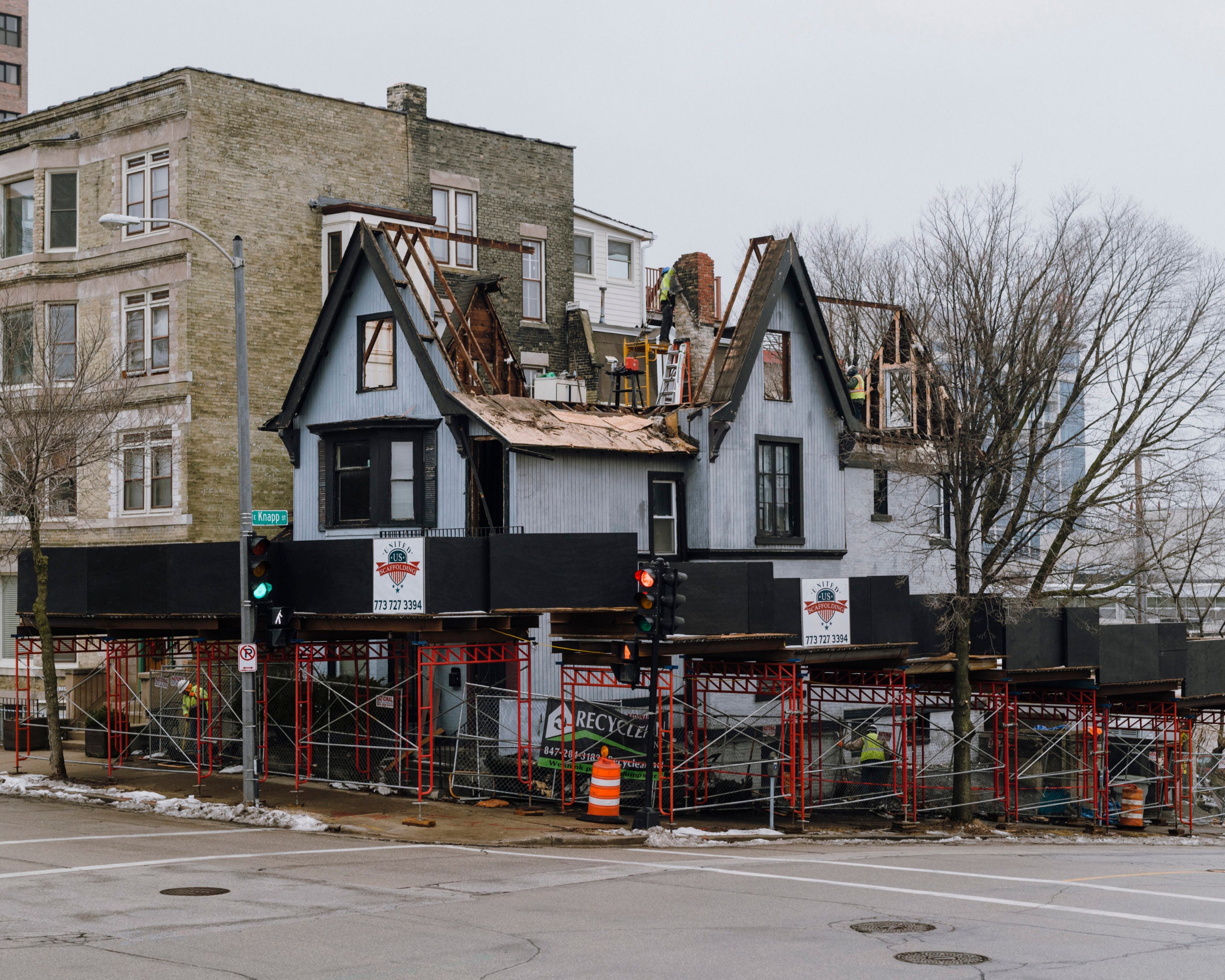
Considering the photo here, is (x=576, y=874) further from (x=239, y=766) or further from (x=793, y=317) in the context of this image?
(x=793, y=317)

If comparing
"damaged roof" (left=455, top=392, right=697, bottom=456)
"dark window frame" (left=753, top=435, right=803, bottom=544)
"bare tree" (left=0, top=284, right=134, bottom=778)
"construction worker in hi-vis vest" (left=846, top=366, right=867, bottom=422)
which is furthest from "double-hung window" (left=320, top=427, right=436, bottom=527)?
"construction worker in hi-vis vest" (left=846, top=366, right=867, bottom=422)

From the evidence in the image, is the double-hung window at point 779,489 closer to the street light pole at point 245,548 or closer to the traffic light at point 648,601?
the traffic light at point 648,601

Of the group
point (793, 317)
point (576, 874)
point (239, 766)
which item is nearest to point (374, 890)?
point (576, 874)

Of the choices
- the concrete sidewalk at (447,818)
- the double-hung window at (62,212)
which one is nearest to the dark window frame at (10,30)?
the double-hung window at (62,212)

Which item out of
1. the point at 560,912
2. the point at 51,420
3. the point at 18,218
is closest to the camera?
the point at 560,912

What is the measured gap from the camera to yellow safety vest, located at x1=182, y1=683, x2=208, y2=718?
99.6 feet

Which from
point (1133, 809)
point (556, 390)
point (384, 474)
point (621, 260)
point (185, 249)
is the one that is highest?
point (621, 260)

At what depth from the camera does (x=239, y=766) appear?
29.2 metres

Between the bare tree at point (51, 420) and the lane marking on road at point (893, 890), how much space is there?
11800 millimetres

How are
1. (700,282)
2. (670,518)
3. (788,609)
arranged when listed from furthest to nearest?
(700,282)
(670,518)
(788,609)

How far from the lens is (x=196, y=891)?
14.8 meters

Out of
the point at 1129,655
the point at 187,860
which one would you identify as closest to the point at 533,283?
the point at 1129,655

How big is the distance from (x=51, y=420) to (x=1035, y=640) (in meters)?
20.9

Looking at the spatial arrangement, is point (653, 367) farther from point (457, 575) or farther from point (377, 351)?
point (457, 575)
